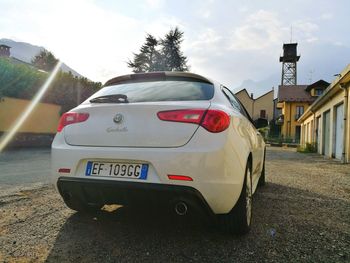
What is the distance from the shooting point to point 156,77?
2996mm

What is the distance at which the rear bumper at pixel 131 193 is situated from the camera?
2178mm

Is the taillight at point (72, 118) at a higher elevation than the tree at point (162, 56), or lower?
lower

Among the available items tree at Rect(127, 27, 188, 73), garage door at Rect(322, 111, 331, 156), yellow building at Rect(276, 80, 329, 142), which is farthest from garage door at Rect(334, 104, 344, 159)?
yellow building at Rect(276, 80, 329, 142)

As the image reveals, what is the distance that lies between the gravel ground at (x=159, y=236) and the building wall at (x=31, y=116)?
40.3 feet

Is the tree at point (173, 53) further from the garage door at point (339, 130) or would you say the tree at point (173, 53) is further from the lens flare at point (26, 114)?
the garage door at point (339, 130)

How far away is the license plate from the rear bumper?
59mm

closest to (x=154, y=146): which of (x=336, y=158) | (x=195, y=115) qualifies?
(x=195, y=115)

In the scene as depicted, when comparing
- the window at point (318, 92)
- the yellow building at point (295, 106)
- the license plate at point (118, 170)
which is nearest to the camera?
the license plate at point (118, 170)

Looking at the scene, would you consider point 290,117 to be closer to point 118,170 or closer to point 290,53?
point 290,53

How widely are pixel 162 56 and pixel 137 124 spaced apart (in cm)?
3128

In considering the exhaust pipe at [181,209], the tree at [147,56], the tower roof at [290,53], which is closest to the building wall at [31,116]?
the exhaust pipe at [181,209]

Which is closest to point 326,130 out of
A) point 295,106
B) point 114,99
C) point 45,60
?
point 114,99

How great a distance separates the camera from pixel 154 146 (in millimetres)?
A: 2285

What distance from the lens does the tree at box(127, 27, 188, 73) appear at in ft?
105
